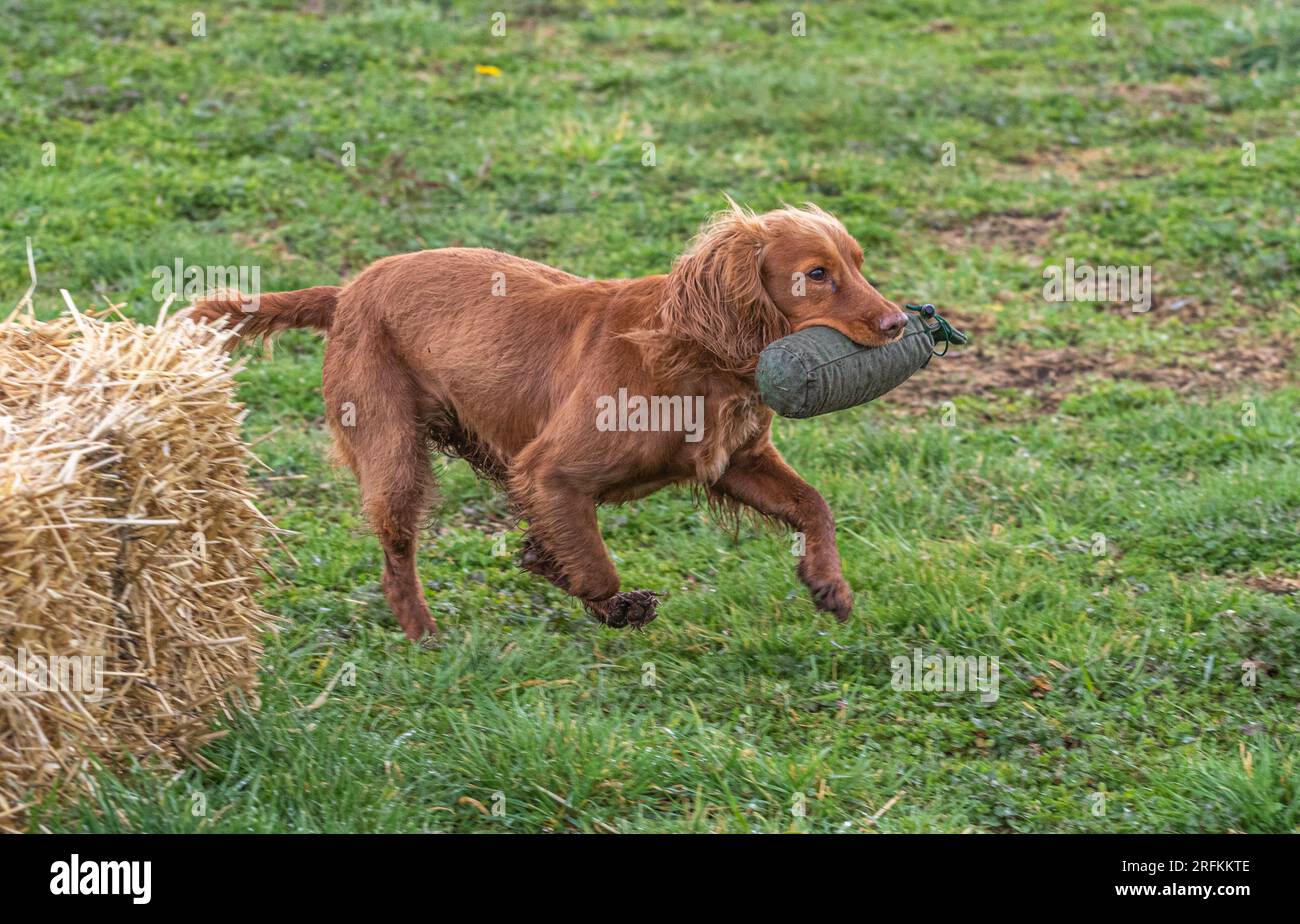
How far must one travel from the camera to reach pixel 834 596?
4992 mm

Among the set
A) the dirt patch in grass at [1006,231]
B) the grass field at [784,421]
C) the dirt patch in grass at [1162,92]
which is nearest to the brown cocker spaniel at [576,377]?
the grass field at [784,421]

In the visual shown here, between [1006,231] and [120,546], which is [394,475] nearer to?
[120,546]

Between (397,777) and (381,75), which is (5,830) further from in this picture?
(381,75)

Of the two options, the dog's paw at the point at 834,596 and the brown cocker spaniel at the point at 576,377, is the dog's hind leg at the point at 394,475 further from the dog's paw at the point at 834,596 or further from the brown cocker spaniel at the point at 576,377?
the dog's paw at the point at 834,596

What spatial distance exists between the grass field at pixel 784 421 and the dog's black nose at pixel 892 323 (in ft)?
3.53

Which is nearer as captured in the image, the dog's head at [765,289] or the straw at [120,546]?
the straw at [120,546]

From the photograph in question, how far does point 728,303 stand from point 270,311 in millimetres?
1799

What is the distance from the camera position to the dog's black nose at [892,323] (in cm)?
462

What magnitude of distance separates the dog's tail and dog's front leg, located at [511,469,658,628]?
1.11m

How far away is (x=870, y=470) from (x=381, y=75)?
19.7 feet

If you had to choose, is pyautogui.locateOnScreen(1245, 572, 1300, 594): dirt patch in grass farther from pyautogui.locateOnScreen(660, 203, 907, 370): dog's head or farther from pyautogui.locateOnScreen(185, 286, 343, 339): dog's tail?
pyautogui.locateOnScreen(185, 286, 343, 339): dog's tail

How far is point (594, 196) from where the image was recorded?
921cm

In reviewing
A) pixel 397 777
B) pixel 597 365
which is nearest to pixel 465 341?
pixel 597 365

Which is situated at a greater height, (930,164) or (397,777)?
(930,164)
